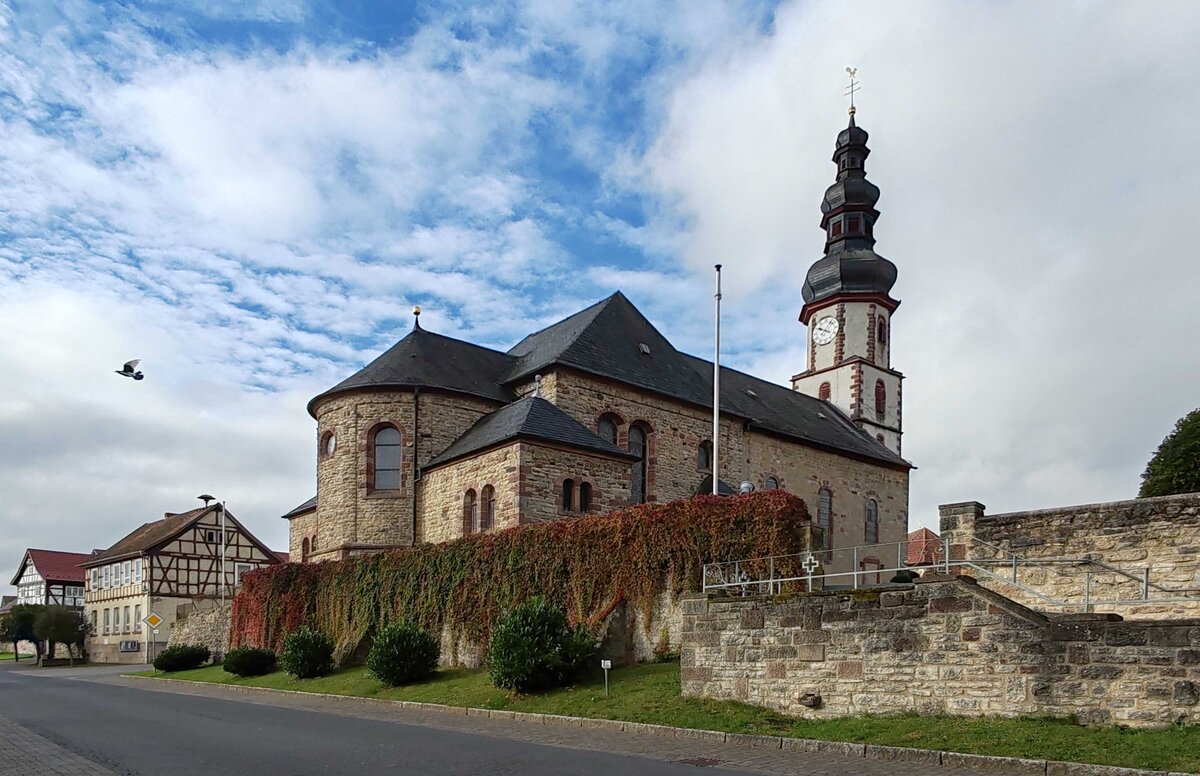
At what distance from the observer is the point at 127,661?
5209 cm

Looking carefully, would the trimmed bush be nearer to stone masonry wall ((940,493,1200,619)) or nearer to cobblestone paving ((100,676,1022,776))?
cobblestone paving ((100,676,1022,776))

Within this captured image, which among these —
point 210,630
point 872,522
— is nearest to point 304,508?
point 210,630

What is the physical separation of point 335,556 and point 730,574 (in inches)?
701

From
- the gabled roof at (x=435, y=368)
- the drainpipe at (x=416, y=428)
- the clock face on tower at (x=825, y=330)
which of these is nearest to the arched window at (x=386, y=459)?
the drainpipe at (x=416, y=428)

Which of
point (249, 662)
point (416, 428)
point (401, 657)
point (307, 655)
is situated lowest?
point (249, 662)

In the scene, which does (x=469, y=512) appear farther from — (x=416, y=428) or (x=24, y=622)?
(x=24, y=622)

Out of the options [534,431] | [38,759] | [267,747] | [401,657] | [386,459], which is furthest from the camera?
[386,459]

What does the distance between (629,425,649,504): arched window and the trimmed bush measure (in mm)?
11876

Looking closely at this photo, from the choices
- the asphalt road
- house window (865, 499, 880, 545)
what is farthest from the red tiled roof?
house window (865, 499, 880, 545)

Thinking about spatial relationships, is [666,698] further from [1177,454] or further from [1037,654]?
[1177,454]

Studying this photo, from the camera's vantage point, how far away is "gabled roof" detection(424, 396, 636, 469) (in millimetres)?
27981

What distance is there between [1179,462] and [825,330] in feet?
106

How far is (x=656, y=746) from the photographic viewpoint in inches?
533

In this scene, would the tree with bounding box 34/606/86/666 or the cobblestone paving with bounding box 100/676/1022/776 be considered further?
the tree with bounding box 34/606/86/666
